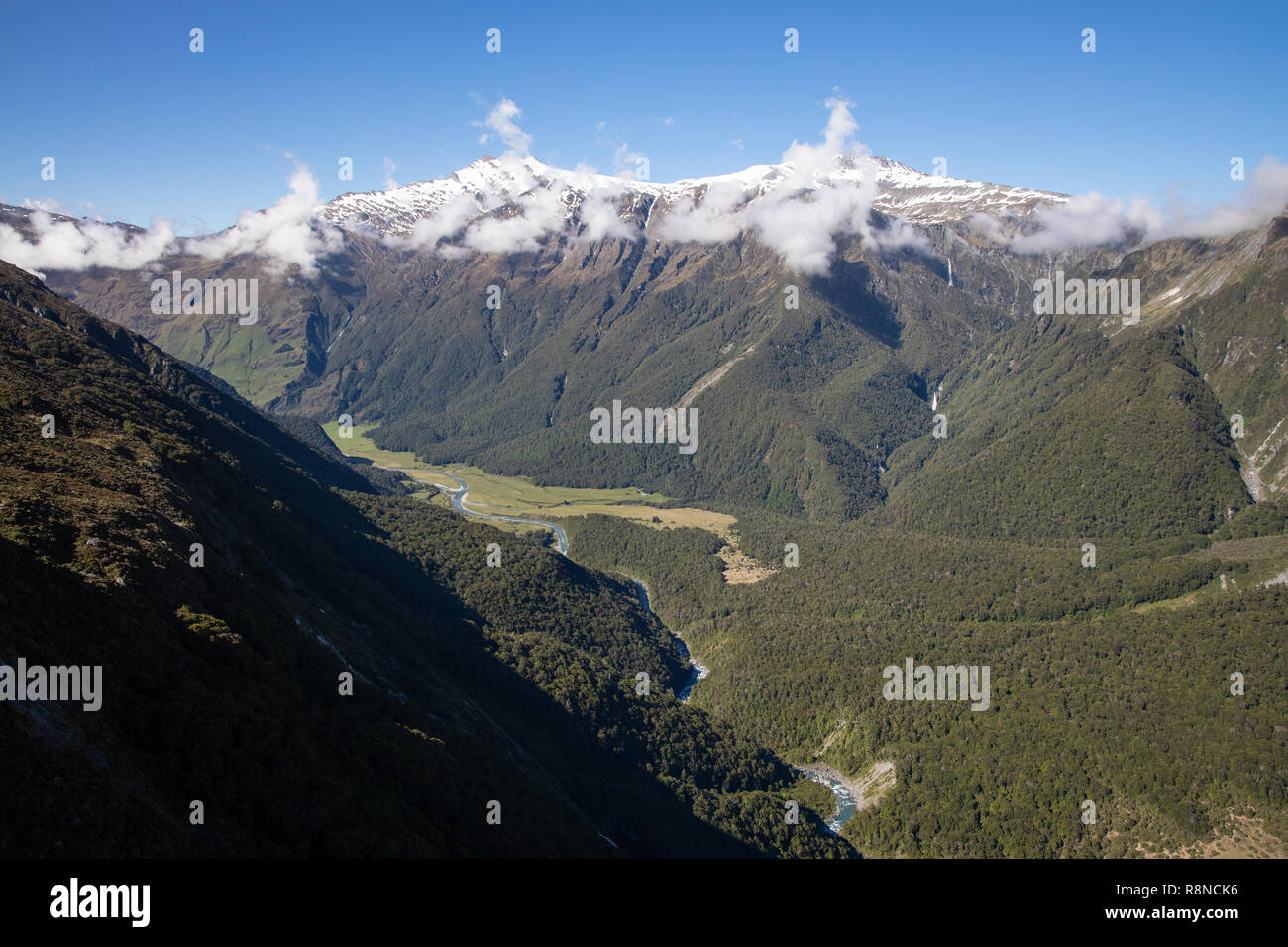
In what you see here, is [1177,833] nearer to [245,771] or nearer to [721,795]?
[721,795]

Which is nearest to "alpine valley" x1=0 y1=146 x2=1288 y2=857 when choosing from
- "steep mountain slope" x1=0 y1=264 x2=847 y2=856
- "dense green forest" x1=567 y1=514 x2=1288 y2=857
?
"steep mountain slope" x1=0 y1=264 x2=847 y2=856

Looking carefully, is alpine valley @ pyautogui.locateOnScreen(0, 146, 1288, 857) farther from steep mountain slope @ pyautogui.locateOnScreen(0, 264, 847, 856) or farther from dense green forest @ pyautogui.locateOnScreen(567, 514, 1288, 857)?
dense green forest @ pyautogui.locateOnScreen(567, 514, 1288, 857)

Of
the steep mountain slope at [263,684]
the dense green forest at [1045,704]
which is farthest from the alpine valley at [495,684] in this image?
the dense green forest at [1045,704]

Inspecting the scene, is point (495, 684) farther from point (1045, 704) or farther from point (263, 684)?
point (1045, 704)

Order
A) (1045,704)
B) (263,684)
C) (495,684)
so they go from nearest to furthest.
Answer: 1. (263,684)
2. (495,684)
3. (1045,704)

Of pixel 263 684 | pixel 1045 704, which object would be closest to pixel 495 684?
pixel 263 684

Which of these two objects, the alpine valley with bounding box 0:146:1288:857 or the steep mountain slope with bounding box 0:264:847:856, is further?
the alpine valley with bounding box 0:146:1288:857

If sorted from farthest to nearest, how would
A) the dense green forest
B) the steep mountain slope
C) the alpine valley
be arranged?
the dense green forest, the alpine valley, the steep mountain slope
